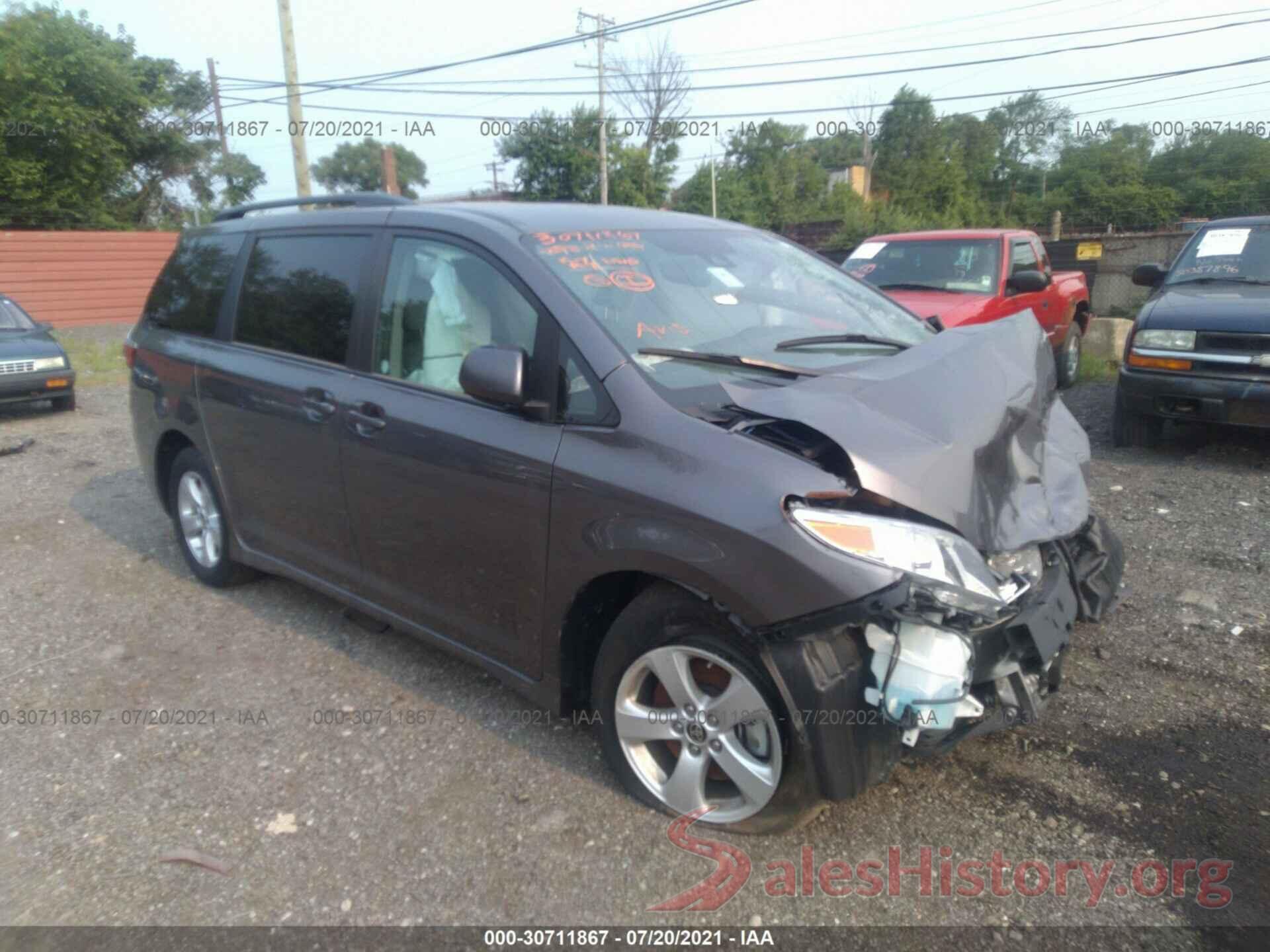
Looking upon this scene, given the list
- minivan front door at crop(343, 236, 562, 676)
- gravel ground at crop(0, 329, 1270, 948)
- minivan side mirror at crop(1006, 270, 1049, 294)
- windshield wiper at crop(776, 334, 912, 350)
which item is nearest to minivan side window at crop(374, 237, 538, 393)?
minivan front door at crop(343, 236, 562, 676)

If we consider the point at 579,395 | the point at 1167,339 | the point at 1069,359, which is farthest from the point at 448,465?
the point at 1069,359

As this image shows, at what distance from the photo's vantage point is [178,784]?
324 cm

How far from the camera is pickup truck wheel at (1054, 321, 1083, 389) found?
31.6 feet

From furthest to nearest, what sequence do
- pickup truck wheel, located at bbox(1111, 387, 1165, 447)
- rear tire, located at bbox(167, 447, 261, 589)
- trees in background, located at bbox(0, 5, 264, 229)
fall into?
trees in background, located at bbox(0, 5, 264, 229) < pickup truck wheel, located at bbox(1111, 387, 1165, 447) < rear tire, located at bbox(167, 447, 261, 589)

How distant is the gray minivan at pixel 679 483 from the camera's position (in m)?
2.40

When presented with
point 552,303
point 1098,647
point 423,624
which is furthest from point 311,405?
point 1098,647

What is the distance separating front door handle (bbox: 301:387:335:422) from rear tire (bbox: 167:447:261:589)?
1.15m

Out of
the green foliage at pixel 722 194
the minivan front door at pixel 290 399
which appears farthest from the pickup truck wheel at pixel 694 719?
the green foliage at pixel 722 194

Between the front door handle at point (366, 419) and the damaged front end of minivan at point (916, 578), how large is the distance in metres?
1.45

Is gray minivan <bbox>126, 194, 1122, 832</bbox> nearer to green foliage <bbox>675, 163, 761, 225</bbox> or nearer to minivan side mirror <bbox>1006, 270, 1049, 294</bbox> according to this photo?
minivan side mirror <bbox>1006, 270, 1049, 294</bbox>

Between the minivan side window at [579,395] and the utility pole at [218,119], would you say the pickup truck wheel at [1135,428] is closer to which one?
the minivan side window at [579,395]

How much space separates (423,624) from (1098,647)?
271cm

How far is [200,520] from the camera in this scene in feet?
16.1

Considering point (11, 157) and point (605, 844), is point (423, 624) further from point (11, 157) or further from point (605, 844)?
point (11, 157)
